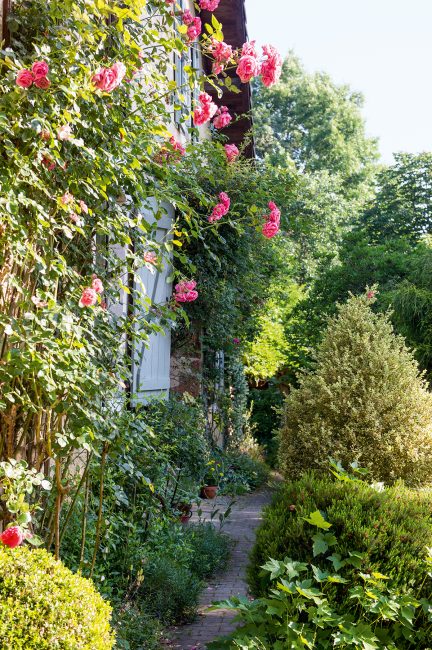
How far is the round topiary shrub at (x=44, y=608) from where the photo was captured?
2.67m

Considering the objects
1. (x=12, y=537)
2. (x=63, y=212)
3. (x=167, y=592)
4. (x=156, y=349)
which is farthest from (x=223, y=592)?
(x=156, y=349)

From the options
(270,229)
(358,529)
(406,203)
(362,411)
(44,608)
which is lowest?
(44,608)

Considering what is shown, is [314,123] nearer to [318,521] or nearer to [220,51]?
[220,51]

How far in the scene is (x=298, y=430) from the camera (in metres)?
6.57

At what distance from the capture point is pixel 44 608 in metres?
2.77

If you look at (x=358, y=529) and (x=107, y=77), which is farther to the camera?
(x=358, y=529)

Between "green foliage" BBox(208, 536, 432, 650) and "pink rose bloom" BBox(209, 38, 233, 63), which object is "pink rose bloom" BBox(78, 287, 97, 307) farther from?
"pink rose bloom" BBox(209, 38, 233, 63)

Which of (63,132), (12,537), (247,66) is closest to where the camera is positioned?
(12,537)

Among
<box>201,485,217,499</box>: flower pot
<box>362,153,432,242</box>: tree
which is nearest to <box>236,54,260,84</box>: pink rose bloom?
<box>201,485,217,499</box>: flower pot

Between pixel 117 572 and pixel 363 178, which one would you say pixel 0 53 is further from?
pixel 363 178

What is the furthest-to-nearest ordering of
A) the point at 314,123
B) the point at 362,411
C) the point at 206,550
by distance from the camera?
the point at 314,123 → the point at 362,411 → the point at 206,550

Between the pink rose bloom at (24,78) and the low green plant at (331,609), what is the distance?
2380 millimetres

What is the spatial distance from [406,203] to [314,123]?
12.5 m

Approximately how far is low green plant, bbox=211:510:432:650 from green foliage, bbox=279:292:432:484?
98.2 inches
